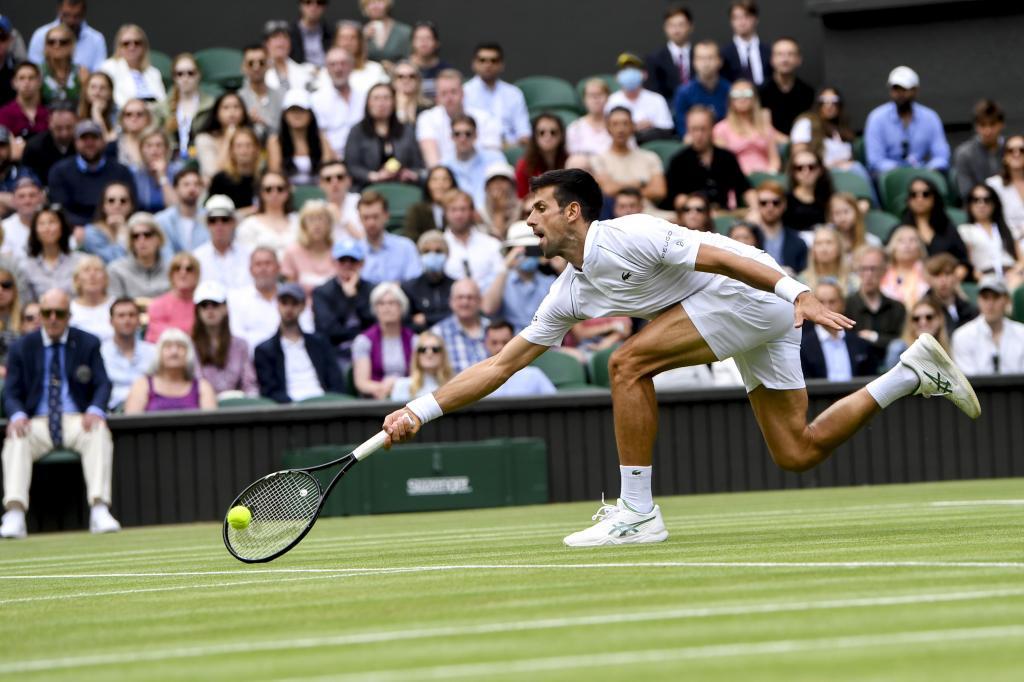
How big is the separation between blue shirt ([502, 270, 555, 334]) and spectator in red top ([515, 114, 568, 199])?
A: 1.20 m

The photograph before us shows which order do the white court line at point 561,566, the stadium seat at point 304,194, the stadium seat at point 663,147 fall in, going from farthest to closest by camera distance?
the stadium seat at point 663,147
the stadium seat at point 304,194
the white court line at point 561,566

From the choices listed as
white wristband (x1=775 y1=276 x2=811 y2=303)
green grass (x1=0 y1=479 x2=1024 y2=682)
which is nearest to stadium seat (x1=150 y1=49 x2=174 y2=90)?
green grass (x1=0 y1=479 x2=1024 y2=682)

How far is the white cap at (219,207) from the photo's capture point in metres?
14.0

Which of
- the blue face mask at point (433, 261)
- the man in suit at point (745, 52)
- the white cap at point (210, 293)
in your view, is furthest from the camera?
the man in suit at point (745, 52)

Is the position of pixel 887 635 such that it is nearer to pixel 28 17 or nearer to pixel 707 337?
pixel 707 337

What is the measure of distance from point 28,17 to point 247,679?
16467mm

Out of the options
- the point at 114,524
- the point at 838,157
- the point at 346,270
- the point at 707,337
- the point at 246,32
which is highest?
the point at 246,32

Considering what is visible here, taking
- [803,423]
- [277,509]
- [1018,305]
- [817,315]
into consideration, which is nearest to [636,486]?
[803,423]

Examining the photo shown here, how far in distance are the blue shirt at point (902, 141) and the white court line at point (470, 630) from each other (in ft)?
41.1

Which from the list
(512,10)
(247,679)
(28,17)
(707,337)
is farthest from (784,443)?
(28,17)

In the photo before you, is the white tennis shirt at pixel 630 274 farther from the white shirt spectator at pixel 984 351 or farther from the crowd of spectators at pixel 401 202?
the white shirt spectator at pixel 984 351

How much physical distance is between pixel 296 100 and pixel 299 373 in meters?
3.23

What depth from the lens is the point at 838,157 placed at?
652 inches

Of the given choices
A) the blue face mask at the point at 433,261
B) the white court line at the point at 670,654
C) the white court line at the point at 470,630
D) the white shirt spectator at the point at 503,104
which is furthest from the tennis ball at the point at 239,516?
the white shirt spectator at the point at 503,104
